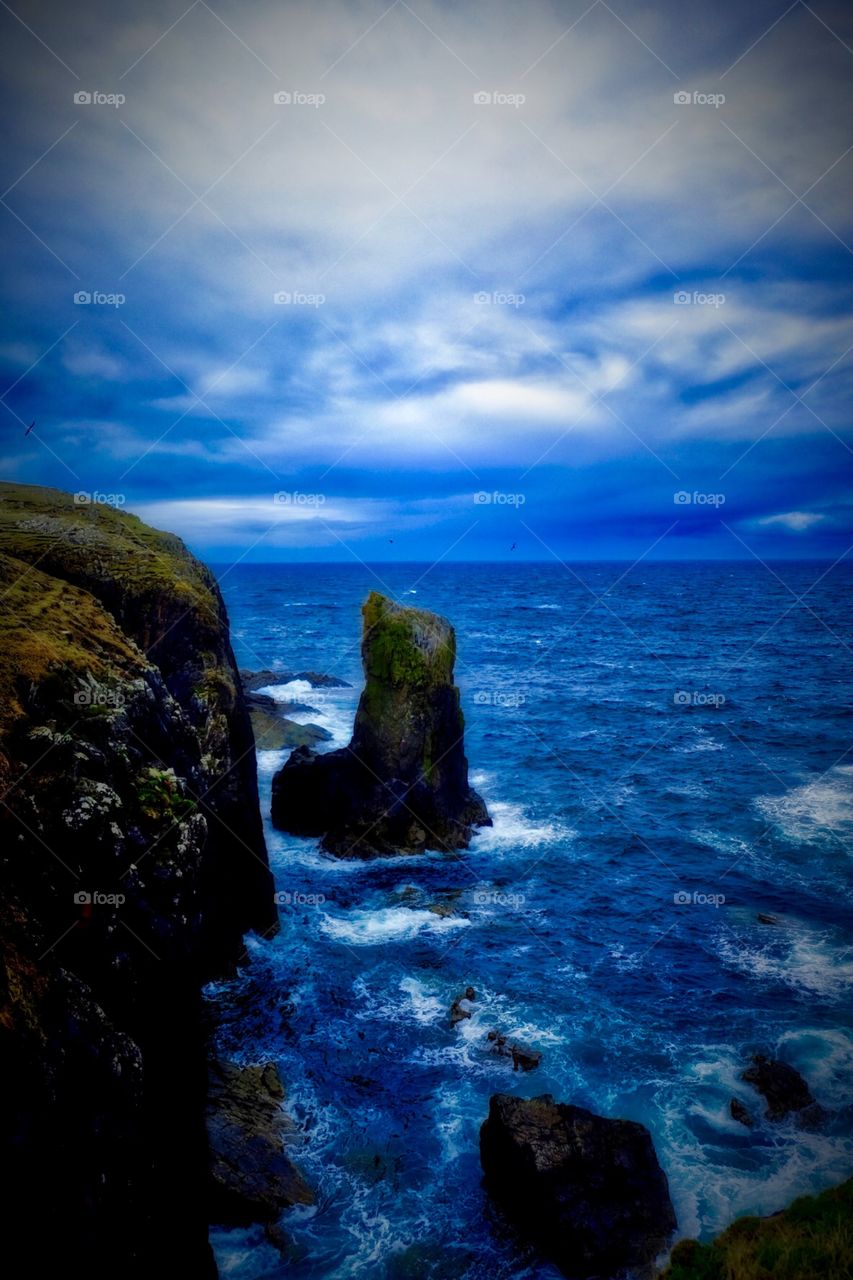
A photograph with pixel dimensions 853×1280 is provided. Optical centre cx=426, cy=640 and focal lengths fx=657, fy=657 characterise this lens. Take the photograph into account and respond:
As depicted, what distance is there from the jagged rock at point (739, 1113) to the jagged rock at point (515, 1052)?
15.1ft

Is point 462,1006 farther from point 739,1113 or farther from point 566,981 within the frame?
point 739,1113

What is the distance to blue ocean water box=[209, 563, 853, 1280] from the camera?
45.0 feet

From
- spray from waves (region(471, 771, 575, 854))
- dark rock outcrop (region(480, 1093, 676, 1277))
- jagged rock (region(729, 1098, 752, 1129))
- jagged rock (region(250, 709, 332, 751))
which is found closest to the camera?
dark rock outcrop (region(480, 1093, 676, 1277))

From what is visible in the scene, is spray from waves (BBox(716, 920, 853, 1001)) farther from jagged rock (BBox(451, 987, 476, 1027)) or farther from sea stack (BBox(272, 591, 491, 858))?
sea stack (BBox(272, 591, 491, 858))

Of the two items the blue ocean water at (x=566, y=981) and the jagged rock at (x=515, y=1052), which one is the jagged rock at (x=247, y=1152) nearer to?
the blue ocean water at (x=566, y=981)

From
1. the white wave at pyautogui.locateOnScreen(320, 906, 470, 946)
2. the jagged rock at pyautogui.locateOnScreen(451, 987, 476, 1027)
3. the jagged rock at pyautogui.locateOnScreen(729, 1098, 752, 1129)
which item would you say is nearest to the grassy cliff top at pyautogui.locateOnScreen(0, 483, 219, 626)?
the white wave at pyautogui.locateOnScreen(320, 906, 470, 946)

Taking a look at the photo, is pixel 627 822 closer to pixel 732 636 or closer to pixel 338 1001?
pixel 338 1001

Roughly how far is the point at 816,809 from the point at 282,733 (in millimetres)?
31453

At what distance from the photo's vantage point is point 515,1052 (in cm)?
1733

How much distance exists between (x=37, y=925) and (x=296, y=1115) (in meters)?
9.68

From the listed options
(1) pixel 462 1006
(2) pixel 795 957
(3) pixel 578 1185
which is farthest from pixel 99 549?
(2) pixel 795 957

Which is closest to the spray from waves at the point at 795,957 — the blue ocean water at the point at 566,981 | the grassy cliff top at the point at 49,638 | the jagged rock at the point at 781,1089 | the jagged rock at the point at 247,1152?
the blue ocean water at the point at 566,981

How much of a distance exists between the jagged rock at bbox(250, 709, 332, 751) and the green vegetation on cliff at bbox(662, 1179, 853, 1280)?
33.7 m

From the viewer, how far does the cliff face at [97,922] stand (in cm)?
819
